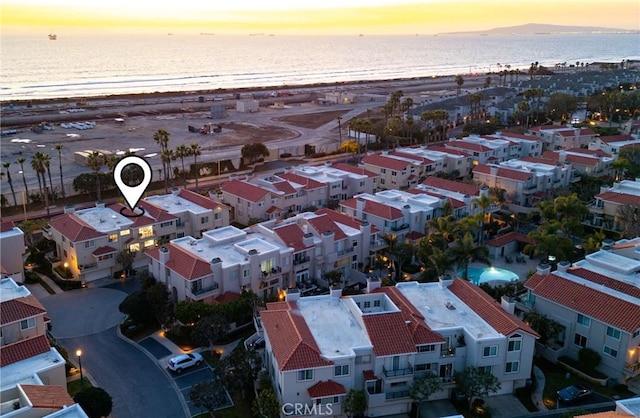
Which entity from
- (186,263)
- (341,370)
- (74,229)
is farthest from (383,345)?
(74,229)

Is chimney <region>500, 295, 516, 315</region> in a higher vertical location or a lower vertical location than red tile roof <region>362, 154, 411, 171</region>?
lower

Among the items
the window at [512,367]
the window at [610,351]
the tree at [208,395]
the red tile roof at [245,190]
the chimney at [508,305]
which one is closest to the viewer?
the tree at [208,395]

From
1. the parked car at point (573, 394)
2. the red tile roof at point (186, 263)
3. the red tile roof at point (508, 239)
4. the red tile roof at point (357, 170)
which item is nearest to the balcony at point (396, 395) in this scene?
the parked car at point (573, 394)

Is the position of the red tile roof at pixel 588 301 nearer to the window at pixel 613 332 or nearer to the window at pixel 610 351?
the window at pixel 613 332

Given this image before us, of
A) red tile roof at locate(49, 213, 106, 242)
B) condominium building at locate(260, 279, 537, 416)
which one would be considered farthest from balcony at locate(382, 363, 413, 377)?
red tile roof at locate(49, 213, 106, 242)

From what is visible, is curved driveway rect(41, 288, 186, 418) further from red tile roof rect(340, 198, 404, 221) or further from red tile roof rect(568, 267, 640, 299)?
red tile roof rect(568, 267, 640, 299)

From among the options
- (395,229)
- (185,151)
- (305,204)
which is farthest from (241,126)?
(395,229)

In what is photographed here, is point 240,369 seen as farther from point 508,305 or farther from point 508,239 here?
point 508,239
